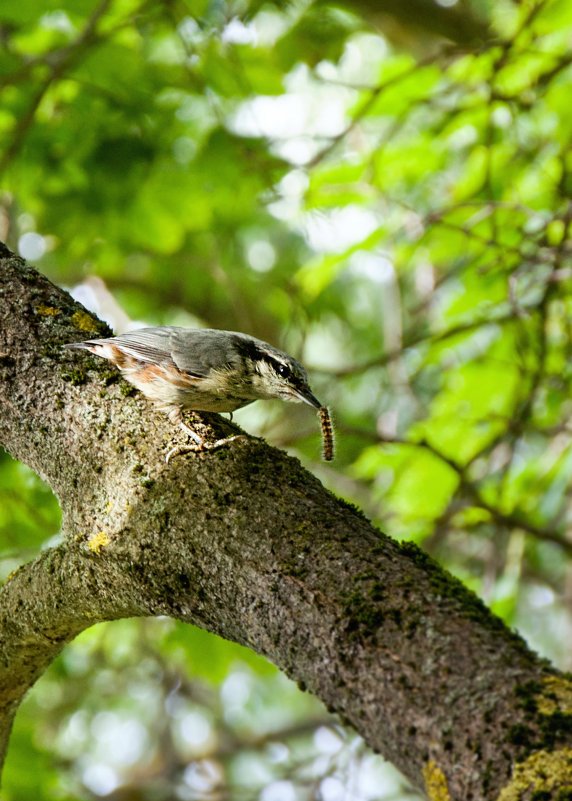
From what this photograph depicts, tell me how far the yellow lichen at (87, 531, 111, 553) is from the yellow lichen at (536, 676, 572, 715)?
93 cm

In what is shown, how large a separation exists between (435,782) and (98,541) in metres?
0.89

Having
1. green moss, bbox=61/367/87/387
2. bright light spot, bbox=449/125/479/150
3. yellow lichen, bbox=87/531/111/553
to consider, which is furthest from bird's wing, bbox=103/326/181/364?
bright light spot, bbox=449/125/479/150

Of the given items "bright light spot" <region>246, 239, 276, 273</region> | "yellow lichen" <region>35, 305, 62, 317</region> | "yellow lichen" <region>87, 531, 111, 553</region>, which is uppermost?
"bright light spot" <region>246, 239, 276, 273</region>

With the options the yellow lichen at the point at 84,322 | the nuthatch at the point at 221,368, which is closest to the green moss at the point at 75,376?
the yellow lichen at the point at 84,322

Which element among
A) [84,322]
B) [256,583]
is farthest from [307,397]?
[256,583]

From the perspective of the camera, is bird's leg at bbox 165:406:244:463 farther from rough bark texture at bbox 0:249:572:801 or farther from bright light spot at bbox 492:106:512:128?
bright light spot at bbox 492:106:512:128

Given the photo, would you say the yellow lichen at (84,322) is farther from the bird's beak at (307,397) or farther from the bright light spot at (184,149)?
the bright light spot at (184,149)

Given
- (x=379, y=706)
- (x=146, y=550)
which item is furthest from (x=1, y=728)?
(x=379, y=706)

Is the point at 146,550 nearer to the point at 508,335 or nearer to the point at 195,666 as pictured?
the point at 195,666

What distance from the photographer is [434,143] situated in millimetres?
4691

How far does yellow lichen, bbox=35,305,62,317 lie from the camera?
2.22 meters

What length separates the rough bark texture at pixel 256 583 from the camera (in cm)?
119

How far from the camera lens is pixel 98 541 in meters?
1.83

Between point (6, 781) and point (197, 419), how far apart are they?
2676 millimetres
